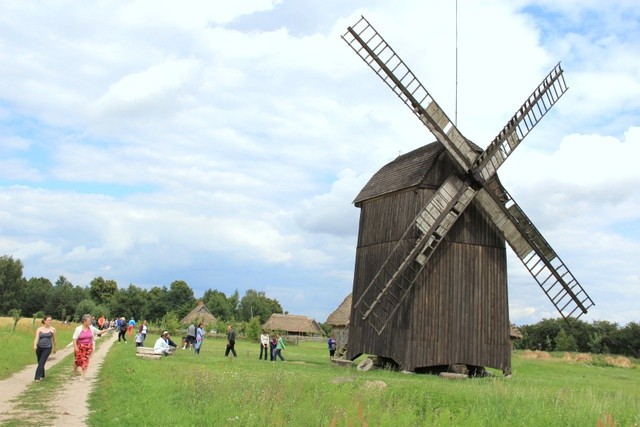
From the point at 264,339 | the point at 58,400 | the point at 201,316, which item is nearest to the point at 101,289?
the point at 201,316

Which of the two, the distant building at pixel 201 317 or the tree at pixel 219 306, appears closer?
the distant building at pixel 201 317

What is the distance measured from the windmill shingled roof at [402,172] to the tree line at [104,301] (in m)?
74.3

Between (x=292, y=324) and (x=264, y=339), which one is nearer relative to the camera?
(x=264, y=339)

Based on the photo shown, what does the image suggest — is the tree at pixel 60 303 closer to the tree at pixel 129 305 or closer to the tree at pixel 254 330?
the tree at pixel 129 305

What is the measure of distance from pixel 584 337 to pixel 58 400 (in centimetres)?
6552

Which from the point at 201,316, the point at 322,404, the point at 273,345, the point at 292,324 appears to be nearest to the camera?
the point at 322,404

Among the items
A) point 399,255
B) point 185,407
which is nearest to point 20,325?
point 399,255

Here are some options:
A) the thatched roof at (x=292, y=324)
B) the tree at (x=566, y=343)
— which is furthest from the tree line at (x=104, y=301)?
the tree at (x=566, y=343)

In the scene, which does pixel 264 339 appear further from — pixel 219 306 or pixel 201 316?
pixel 219 306

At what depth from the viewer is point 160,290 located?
401ft

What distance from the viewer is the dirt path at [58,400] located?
10.3 metres

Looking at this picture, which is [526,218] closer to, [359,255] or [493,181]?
[493,181]

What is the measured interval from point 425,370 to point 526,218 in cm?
678

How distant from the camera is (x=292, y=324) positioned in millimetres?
79938
